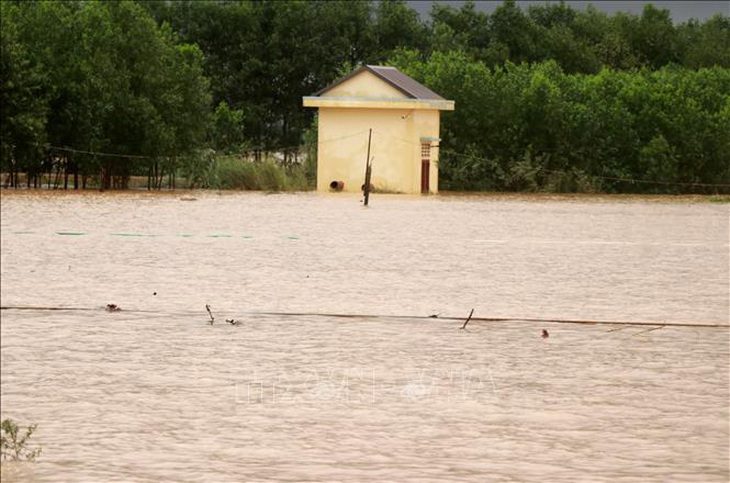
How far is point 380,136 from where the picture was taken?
35.6 meters

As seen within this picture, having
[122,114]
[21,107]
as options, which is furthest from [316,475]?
[122,114]

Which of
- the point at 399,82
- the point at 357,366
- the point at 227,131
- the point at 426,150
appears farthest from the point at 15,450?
the point at 227,131

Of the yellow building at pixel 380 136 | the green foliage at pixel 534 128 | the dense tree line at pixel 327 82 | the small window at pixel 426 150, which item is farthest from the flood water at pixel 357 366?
the small window at pixel 426 150

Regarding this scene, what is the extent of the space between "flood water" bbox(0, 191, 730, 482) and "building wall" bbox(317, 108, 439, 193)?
847 inches

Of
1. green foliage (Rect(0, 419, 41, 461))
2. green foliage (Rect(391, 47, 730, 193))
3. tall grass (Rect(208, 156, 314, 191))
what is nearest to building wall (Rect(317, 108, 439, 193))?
tall grass (Rect(208, 156, 314, 191))

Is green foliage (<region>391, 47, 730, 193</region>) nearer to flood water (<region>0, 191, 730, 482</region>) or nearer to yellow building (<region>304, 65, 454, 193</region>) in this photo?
yellow building (<region>304, 65, 454, 193</region>)

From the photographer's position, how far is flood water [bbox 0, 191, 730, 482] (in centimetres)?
405

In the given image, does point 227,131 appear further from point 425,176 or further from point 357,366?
point 357,366

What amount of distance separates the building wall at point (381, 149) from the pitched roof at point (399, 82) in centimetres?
42

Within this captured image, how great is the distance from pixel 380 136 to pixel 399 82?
4.66 ft

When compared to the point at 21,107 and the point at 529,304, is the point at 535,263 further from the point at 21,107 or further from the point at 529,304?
the point at 21,107

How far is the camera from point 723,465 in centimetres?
408

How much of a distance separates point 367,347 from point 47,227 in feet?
31.8

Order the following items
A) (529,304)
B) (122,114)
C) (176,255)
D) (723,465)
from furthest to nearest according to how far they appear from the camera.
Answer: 1. (122,114)
2. (176,255)
3. (529,304)
4. (723,465)
